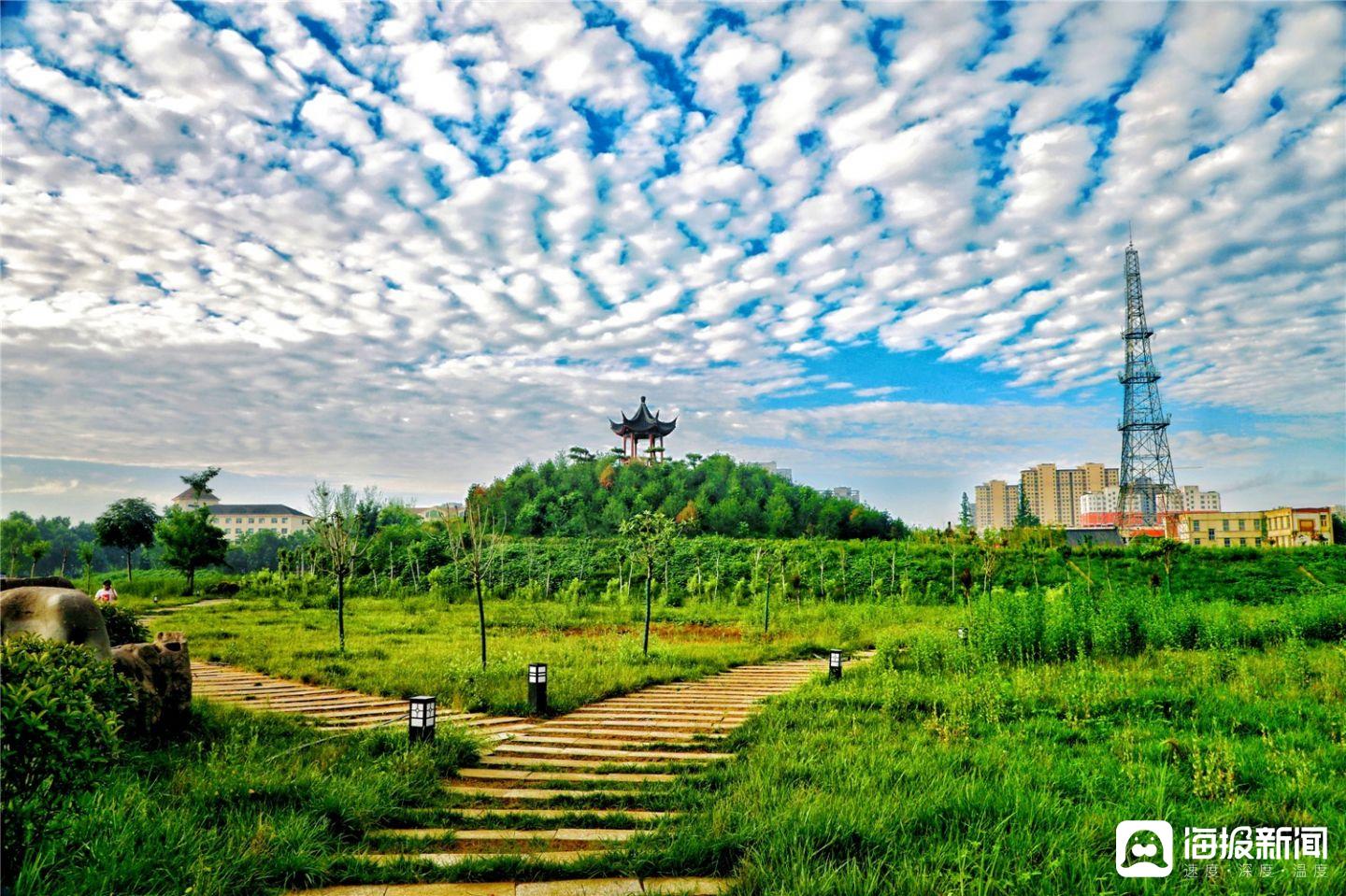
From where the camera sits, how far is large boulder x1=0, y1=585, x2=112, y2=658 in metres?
5.17

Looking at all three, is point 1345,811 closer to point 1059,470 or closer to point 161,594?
point 161,594

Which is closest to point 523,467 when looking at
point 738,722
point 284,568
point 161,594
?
point 284,568

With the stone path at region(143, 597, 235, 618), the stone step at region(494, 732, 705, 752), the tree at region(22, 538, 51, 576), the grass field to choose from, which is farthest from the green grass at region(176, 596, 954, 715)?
the tree at region(22, 538, 51, 576)

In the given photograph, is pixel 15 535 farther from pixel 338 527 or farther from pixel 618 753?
pixel 618 753

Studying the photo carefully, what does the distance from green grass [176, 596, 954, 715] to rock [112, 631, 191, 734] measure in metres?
2.24

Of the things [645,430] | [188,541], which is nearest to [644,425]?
[645,430]

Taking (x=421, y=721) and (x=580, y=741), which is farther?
(x=580, y=741)

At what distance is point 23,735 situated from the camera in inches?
111

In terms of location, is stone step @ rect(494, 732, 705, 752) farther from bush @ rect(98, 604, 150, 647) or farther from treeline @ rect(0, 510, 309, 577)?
treeline @ rect(0, 510, 309, 577)

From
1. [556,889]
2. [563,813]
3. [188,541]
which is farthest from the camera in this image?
[188,541]

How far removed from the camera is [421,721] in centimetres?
523

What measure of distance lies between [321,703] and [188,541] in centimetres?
2198

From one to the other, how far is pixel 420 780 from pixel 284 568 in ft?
86.9

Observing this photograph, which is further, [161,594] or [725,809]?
[161,594]
